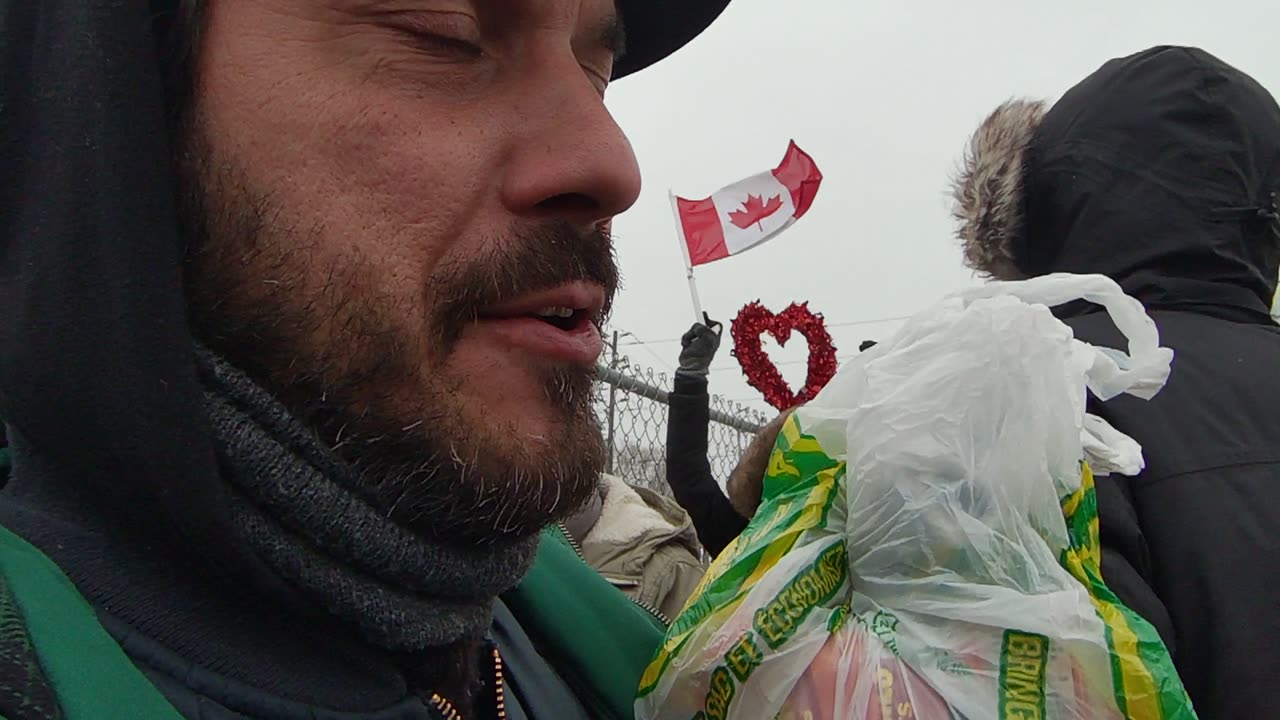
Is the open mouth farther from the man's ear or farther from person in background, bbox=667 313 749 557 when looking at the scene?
person in background, bbox=667 313 749 557

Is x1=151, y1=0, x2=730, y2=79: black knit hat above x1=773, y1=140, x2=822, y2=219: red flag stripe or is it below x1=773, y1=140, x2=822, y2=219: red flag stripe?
above

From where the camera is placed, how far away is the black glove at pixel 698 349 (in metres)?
3.46

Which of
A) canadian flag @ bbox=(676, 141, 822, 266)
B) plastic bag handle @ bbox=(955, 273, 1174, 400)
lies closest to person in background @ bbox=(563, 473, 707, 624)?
plastic bag handle @ bbox=(955, 273, 1174, 400)

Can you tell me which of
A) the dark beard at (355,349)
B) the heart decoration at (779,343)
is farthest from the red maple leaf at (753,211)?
the dark beard at (355,349)

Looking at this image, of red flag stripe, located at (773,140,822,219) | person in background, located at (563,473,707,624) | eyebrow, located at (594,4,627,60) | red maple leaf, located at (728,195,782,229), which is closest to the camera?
eyebrow, located at (594,4,627,60)

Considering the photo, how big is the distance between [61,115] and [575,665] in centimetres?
93

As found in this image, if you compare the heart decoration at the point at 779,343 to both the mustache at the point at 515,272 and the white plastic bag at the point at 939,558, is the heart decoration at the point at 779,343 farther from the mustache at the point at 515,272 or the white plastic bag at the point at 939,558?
the mustache at the point at 515,272

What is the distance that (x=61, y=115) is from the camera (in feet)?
3.11

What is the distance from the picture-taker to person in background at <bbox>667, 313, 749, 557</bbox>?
3.02 m

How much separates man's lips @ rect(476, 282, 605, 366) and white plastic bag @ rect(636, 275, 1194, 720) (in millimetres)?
373

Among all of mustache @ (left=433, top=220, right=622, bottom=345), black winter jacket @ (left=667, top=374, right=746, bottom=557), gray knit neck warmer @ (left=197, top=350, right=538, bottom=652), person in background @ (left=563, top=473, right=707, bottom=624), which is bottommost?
person in background @ (left=563, top=473, right=707, bottom=624)

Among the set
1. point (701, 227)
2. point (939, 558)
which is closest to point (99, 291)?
point (939, 558)

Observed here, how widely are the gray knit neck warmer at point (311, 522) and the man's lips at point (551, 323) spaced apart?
0.73ft

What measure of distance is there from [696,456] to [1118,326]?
1835 millimetres
